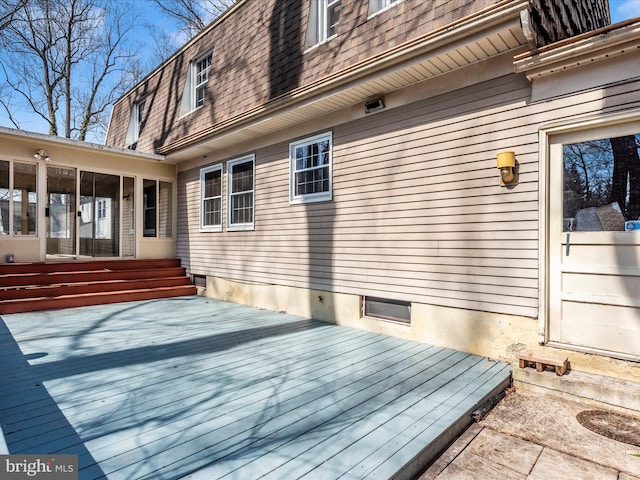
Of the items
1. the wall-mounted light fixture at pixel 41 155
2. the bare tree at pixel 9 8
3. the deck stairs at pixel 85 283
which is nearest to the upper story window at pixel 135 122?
the wall-mounted light fixture at pixel 41 155

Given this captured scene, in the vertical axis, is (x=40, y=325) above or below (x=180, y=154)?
below

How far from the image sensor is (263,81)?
19.7 feet

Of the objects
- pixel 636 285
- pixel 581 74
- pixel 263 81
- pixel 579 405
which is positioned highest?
pixel 263 81

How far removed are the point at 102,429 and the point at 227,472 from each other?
0.95m

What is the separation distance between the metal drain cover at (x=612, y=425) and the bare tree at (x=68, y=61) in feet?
60.9

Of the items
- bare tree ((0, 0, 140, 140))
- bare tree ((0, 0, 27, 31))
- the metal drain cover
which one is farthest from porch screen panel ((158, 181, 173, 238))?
bare tree ((0, 0, 140, 140))

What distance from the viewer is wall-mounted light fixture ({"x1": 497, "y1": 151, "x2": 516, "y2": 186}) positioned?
3.42 metres

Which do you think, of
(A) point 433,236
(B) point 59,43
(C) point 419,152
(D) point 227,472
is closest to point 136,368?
(D) point 227,472

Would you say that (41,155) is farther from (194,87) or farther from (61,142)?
(194,87)

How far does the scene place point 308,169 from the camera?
18.5ft

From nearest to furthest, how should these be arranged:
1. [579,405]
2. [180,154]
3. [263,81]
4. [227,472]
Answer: [227,472]
[579,405]
[263,81]
[180,154]

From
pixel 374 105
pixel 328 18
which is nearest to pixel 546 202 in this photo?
pixel 374 105

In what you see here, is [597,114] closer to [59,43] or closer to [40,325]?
[40,325]

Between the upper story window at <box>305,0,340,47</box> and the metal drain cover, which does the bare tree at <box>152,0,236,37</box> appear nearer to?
A: the upper story window at <box>305,0,340,47</box>
